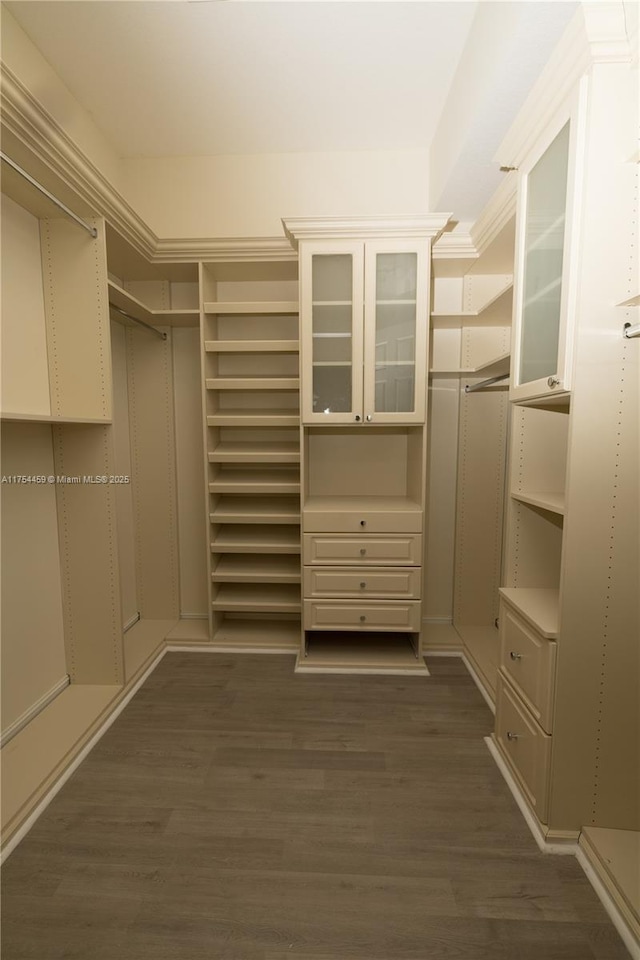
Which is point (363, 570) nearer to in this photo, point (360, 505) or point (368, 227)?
point (360, 505)

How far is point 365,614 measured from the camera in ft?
8.25

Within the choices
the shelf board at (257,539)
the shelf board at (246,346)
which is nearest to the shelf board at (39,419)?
the shelf board at (246,346)

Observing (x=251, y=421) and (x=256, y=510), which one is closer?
(x=251, y=421)

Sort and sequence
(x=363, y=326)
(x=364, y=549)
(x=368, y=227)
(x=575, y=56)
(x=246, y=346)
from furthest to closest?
(x=246, y=346), (x=364, y=549), (x=363, y=326), (x=368, y=227), (x=575, y=56)

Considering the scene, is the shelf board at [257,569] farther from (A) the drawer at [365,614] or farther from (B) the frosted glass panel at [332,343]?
(B) the frosted glass panel at [332,343]

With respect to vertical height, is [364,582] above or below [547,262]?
below

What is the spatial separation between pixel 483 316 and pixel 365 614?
1.85 m

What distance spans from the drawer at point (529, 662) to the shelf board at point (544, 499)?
16.7 inches

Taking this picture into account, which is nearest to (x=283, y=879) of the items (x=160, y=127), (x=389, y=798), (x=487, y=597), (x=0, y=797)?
(x=389, y=798)

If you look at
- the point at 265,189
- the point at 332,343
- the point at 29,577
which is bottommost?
the point at 29,577

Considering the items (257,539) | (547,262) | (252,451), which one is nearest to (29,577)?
(257,539)

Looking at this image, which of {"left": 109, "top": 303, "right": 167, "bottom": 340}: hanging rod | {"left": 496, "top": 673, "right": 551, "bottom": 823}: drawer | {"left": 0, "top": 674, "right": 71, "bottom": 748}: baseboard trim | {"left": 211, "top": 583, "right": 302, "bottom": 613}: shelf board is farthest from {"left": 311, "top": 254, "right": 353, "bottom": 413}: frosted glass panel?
{"left": 0, "top": 674, "right": 71, "bottom": 748}: baseboard trim

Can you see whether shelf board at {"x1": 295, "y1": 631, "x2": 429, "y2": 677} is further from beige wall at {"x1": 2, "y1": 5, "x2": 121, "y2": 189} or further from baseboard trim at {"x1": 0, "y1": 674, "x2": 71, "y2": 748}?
beige wall at {"x1": 2, "y1": 5, "x2": 121, "y2": 189}

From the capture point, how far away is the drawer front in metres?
2.47
